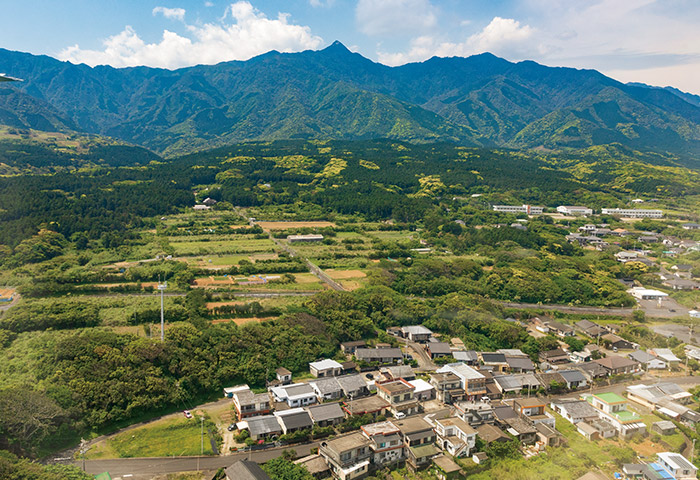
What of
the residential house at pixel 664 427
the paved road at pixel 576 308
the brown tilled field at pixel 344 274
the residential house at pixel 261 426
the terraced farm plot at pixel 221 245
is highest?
the terraced farm plot at pixel 221 245

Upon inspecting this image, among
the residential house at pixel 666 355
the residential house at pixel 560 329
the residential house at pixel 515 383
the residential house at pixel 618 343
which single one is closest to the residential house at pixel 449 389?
the residential house at pixel 515 383

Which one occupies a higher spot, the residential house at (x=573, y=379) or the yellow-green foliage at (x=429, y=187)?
the yellow-green foliage at (x=429, y=187)

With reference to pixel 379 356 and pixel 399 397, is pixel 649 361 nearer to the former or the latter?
pixel 379 356

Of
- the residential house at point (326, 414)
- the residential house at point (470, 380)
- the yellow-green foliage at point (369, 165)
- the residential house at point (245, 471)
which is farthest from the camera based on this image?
the yellow-green foliage at point (369, 165)

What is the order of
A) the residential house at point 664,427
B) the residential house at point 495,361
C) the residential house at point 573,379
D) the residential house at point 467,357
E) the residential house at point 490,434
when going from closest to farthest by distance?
1. the residential house at point 490,434
2. the residential house at point 664,427
3. the residential house at point 573,379
4. the residential house at point 495,361
5. the residential house at point 467,357

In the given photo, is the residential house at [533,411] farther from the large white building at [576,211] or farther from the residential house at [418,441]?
the large white building at [576,211]

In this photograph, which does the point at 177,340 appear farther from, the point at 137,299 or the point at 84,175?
the point at 84,175

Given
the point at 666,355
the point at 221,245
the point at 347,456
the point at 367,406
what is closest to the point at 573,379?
the point at 666,355
